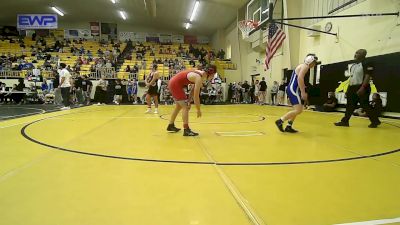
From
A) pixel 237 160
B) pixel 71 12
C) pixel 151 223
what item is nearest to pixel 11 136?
pixel 237 160

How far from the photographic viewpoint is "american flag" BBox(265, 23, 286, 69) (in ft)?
54.0

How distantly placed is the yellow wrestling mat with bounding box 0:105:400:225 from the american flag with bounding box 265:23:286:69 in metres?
12.8

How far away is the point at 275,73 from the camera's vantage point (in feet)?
62.6

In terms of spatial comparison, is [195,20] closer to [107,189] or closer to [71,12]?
[71,12]

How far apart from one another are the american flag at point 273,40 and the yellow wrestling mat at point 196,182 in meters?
12.8


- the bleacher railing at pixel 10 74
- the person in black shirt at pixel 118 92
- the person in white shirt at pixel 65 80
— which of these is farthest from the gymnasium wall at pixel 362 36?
the bleacher railing at pixel 10 74

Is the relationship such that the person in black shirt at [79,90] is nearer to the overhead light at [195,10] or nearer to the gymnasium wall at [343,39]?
the overhead light at [195,10]

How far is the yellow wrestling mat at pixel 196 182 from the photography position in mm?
1916

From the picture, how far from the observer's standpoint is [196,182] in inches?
102

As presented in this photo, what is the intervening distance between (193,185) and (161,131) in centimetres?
339

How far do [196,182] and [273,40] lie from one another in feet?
52.0

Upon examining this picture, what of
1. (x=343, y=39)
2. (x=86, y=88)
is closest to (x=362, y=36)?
(x=343, y=39)

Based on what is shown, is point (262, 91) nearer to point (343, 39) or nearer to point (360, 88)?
point (343, 39)

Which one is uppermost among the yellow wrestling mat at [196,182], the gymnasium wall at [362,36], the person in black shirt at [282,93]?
the gymnasium wall at [362,36]
